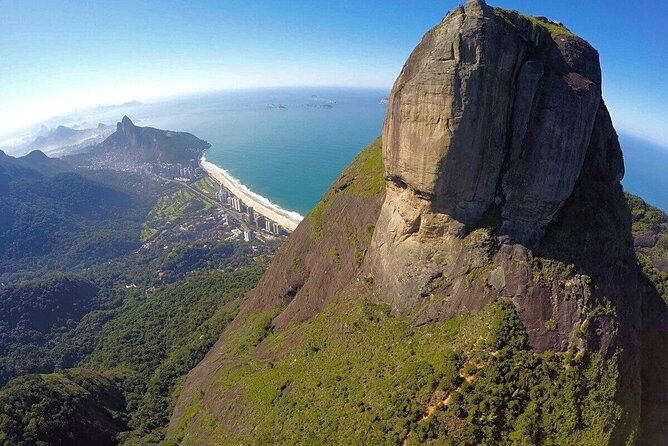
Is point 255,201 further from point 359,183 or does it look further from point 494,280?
point 494,280

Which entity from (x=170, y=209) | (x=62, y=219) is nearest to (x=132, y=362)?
(x=170, y=209)

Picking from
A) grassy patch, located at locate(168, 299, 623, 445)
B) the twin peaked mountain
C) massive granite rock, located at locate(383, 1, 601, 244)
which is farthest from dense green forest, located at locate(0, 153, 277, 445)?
massive granite rock, located at locate(383, 1, 601, 244)

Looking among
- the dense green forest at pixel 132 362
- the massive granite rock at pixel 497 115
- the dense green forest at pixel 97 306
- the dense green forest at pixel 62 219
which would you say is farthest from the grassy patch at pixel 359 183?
the dense green forest at pixel 62 219

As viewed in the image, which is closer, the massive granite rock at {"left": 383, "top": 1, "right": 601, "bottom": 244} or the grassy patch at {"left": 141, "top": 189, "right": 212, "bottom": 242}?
the massive granite rock at {"left": 383, "top": 1, "right": 601, "bottom": 244}

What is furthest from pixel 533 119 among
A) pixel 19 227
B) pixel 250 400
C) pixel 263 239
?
pixel 19 227

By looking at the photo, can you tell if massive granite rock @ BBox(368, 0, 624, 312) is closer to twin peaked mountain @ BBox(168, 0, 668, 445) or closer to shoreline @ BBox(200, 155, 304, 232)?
twin peaked mountain @ BBox(168, 0, 668, 445)

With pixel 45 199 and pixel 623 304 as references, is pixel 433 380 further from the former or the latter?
pixel 45 199
